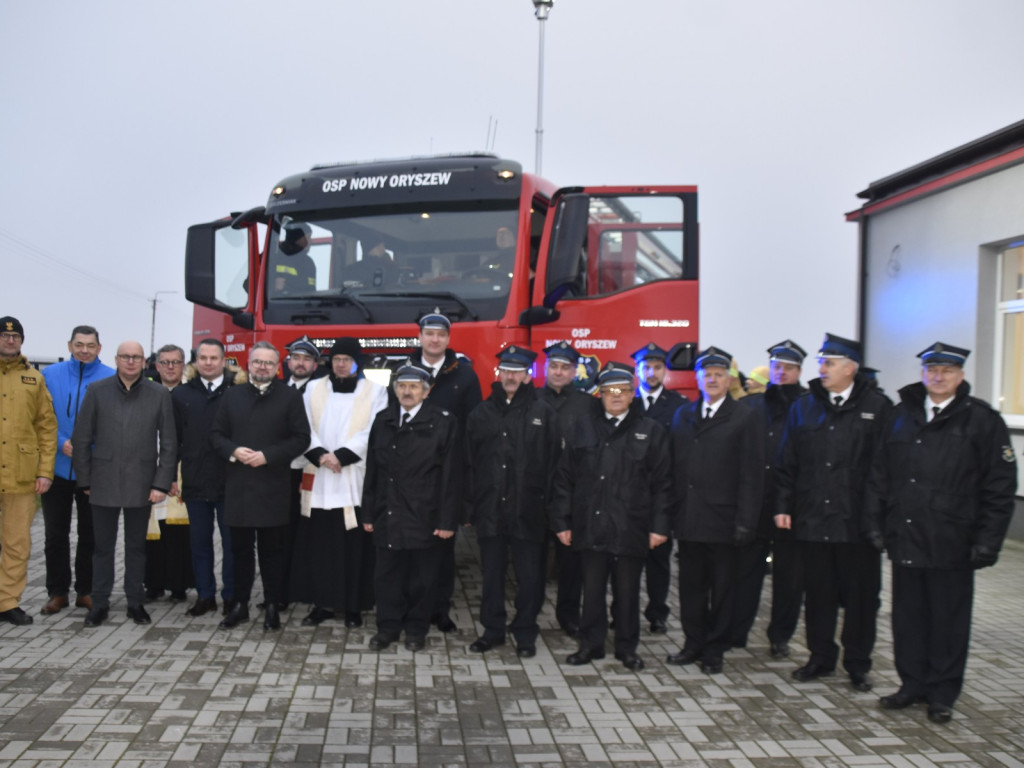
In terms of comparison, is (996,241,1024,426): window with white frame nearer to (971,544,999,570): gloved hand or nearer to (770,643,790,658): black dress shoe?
(770,643,790,658): black dress shoe

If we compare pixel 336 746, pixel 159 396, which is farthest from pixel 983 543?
pixel 159 396

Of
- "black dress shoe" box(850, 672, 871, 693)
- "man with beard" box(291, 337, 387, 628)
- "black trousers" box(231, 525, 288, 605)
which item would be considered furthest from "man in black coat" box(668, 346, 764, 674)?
"black trousers" box(231, 525, 288, 605)

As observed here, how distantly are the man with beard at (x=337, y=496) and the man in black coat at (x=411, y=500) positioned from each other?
358 mm

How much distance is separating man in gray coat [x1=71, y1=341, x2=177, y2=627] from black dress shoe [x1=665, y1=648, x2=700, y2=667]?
341cm

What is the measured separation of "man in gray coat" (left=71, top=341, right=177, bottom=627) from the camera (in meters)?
6.34

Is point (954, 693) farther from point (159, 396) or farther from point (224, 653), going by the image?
point (159, 396)

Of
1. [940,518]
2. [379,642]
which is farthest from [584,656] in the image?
[940,518]

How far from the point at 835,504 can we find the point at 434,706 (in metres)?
2.46

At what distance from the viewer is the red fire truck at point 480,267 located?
7.36 meters

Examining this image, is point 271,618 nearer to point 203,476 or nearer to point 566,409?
point 203,476

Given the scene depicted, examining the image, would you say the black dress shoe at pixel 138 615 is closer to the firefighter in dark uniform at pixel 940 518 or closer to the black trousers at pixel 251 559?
the black trousers at pixel 251 559

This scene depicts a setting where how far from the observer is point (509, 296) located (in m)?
7.37

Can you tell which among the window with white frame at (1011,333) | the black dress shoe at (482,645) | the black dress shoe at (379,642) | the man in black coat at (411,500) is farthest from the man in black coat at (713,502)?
the window with white frame at (1011,333)

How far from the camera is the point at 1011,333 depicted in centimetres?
1111
